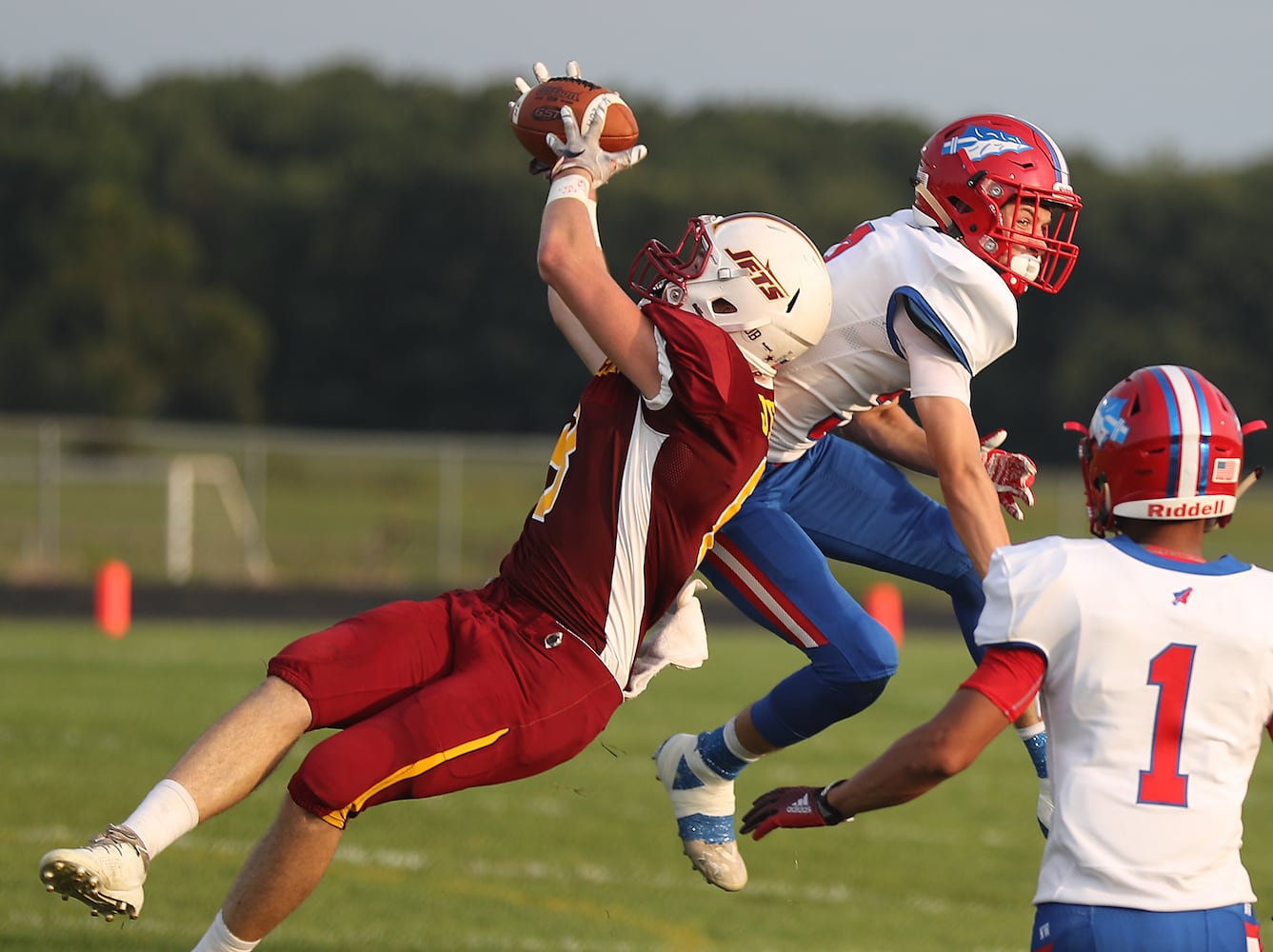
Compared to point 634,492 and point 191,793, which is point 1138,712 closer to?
point 634,492

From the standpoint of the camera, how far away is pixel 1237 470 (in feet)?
10.0

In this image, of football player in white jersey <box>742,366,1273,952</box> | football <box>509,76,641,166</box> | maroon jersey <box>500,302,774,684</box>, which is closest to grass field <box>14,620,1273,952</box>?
maroon jersey <box>500,302,774,684</box>

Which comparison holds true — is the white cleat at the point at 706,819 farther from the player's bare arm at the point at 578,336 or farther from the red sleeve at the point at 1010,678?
the red sleeve at the point at 1010,678

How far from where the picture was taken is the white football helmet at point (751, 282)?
4.24 meters

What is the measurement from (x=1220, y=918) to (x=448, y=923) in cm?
404

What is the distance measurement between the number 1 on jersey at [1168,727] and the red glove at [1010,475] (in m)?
1.67

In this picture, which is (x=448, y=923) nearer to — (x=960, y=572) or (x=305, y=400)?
(x=960, y=572)

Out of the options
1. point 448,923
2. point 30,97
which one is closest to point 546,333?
point 30,97

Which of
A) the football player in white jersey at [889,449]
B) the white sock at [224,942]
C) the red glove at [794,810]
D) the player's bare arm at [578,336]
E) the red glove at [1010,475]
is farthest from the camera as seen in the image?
the red glove at [1010,475]

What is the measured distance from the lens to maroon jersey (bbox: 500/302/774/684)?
13.2 ft

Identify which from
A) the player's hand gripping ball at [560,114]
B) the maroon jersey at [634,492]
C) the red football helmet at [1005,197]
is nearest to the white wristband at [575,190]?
the player's hand gripping ball at [560,114]

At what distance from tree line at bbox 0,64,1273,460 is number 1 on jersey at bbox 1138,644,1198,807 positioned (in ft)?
131

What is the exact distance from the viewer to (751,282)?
423 cm

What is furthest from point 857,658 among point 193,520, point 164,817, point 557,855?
point 193,520
